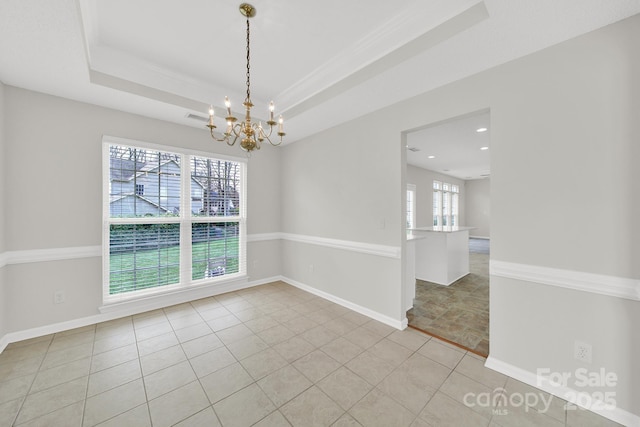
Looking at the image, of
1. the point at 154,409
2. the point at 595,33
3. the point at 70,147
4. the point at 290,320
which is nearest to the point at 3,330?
the point at 70,147

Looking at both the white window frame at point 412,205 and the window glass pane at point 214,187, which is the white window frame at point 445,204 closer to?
the white window frame at point 412,205

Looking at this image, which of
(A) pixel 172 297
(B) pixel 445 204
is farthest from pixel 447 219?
(A) pixel 172 297

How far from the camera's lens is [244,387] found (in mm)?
1892

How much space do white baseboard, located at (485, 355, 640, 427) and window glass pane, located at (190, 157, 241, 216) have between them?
3926mm

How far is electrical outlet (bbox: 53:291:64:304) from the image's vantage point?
2.72 metres

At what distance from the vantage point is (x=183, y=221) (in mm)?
3598

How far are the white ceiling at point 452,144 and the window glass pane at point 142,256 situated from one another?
3.91 meters

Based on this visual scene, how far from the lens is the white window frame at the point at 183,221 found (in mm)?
3004

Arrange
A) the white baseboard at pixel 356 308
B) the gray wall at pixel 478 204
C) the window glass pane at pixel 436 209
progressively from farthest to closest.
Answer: the gray wall at pixel 478 204 → the window glass pane at pixel 436 209 → the white baseboard at pixel 356 308

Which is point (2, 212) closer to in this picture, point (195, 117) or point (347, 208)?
point (195, 117)


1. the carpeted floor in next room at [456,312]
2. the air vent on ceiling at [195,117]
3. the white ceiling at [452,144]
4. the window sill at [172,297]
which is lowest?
A: the carpeted floor in next room at [456,312]

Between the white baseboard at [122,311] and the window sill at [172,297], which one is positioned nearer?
the white baseboard at [122,311]

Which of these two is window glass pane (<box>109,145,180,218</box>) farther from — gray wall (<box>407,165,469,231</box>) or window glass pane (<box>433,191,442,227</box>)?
window glass pane (<box>433,191,442,227</box>)

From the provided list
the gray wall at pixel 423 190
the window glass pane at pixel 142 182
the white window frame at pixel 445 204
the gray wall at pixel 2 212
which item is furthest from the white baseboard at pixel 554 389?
the white window frame at pixel 445 204
